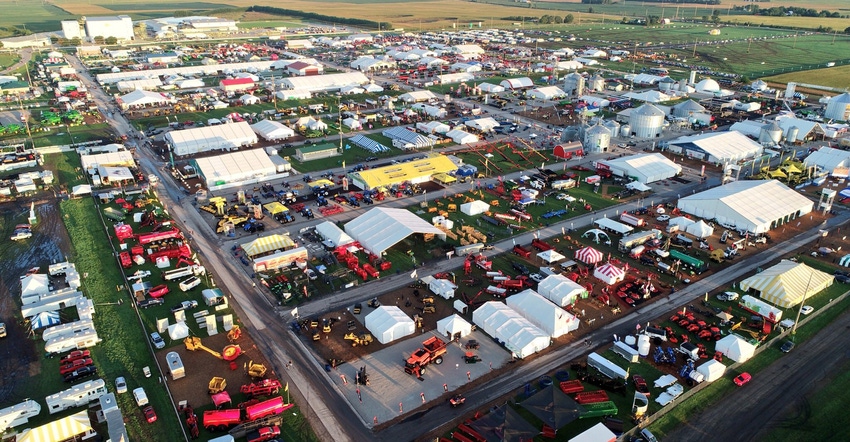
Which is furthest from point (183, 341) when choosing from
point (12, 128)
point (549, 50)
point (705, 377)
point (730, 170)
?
point (549, 50)

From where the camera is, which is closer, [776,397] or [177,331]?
[776,397]

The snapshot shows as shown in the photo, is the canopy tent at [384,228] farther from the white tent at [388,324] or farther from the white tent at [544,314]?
the white tent at [544,314]

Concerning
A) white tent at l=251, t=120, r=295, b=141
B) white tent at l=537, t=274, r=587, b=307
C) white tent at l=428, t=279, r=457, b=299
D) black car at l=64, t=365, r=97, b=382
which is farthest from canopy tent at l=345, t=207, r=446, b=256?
white tent at l=251, t=120, r=295, b=141

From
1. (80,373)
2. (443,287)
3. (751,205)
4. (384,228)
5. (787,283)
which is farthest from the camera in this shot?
(751,205)

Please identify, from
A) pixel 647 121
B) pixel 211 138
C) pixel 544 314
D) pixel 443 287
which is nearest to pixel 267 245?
pixel 443 287

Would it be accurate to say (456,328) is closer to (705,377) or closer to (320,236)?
(705,377)

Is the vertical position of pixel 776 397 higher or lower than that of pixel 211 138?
lower

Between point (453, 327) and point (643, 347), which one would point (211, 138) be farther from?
point (643, 347)

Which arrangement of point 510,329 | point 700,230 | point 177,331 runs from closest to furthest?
point 510,329
point 177,331
point 700,230
